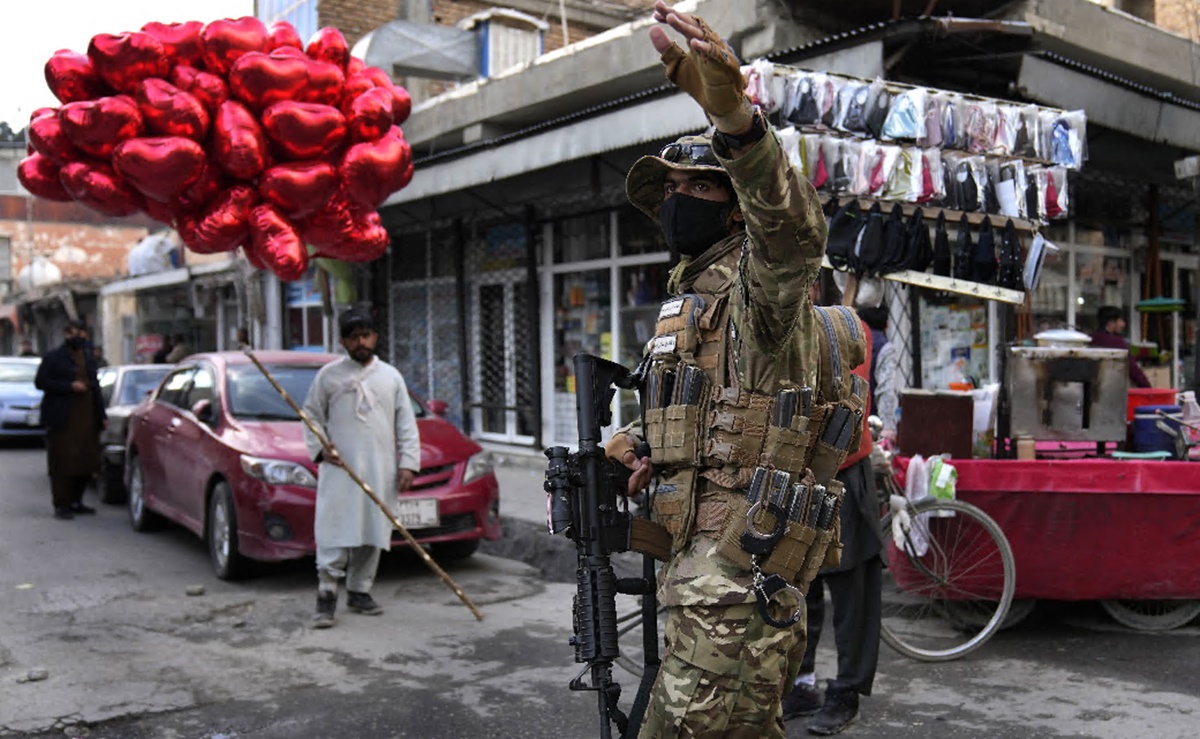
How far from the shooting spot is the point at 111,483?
11188mm

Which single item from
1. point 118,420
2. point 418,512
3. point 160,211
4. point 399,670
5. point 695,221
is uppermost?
point 160,211

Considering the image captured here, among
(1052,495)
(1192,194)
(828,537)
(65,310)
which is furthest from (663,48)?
(65,310)

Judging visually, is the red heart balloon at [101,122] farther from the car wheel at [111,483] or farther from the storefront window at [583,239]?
the storefront window at [583,239]

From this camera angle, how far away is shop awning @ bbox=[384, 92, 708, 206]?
888cm

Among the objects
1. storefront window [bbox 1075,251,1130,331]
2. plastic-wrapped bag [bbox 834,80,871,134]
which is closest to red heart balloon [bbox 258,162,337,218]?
plastic-wrapped bag [bbox 834,80,871,134]

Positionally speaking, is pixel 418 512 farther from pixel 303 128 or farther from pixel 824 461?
pixel 824 461

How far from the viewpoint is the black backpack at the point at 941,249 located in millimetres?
6508

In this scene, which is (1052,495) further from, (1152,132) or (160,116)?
(1152,132)

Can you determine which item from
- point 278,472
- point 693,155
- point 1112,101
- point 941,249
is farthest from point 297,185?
point 1112,101

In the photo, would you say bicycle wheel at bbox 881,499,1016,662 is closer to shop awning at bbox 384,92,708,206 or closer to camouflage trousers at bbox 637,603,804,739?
camouflage trousers at bbox 637,603,804,739

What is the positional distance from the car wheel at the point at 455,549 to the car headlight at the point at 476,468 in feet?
1.70

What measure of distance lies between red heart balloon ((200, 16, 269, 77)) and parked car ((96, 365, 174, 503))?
14.9ft

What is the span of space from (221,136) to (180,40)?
2.31 feet

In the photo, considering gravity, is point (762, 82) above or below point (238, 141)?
above
